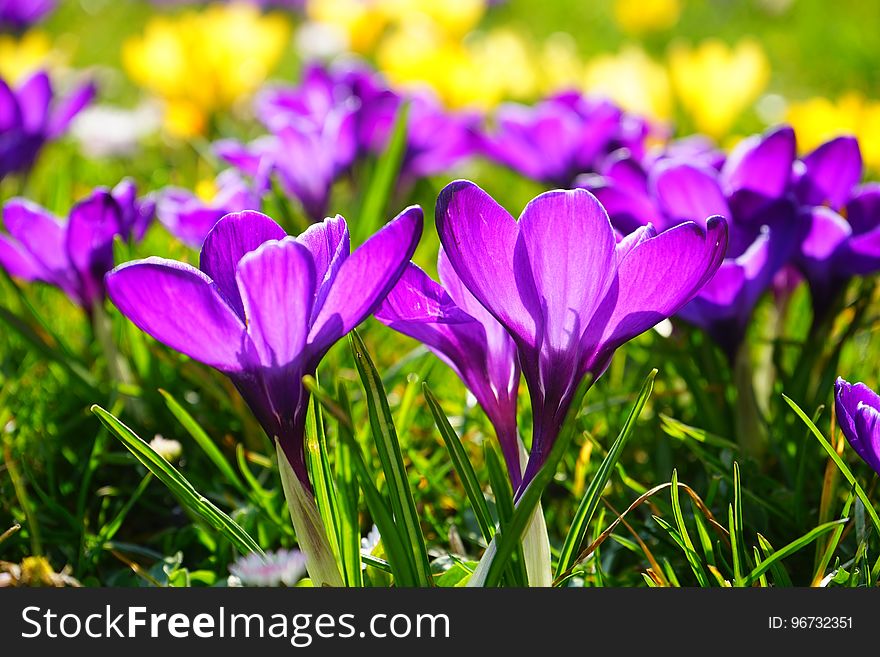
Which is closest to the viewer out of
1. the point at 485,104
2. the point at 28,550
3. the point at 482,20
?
the point at 28,550

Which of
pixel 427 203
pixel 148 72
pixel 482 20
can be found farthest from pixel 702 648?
pixel 482 20

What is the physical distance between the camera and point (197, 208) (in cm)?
145

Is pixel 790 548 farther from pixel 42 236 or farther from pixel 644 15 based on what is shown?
pixel 644 15

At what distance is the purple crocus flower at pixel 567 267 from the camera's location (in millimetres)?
880

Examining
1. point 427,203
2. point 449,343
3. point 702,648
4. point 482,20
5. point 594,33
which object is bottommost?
point 702,648

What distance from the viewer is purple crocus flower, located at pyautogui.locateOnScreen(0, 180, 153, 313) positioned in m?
1.37

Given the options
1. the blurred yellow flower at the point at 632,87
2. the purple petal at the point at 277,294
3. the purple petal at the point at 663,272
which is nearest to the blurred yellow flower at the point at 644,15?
the blurred yellow flower at the point at 632,87

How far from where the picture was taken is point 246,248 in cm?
96

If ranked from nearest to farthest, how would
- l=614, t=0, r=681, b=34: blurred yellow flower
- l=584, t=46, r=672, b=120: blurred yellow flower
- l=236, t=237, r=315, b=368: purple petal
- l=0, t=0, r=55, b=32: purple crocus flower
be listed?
1. l=236, t=237, r=315, b=368: purple petal
2. l=584, t=46, r=672, b=120: blurred yellow flower
3. l=0, t=0, r=55, b=32: purple crocus flower
4. l=614, t=0, r=681, b=34: blurred yellow flower

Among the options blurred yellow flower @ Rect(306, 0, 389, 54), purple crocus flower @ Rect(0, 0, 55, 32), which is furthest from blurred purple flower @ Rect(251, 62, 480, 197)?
purple crocus flower @ Rect(0, 0, 55, 32)

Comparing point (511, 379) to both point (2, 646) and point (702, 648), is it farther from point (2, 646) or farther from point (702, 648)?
point (2, 646)

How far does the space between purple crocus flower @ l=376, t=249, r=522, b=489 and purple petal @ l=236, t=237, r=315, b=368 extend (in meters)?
0.11

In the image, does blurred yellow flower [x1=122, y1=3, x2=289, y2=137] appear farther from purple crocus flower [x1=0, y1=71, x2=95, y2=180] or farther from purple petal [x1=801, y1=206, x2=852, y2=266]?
purple petal [x1=801, y1=206, x2=852, y2=266]

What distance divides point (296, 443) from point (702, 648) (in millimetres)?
431
